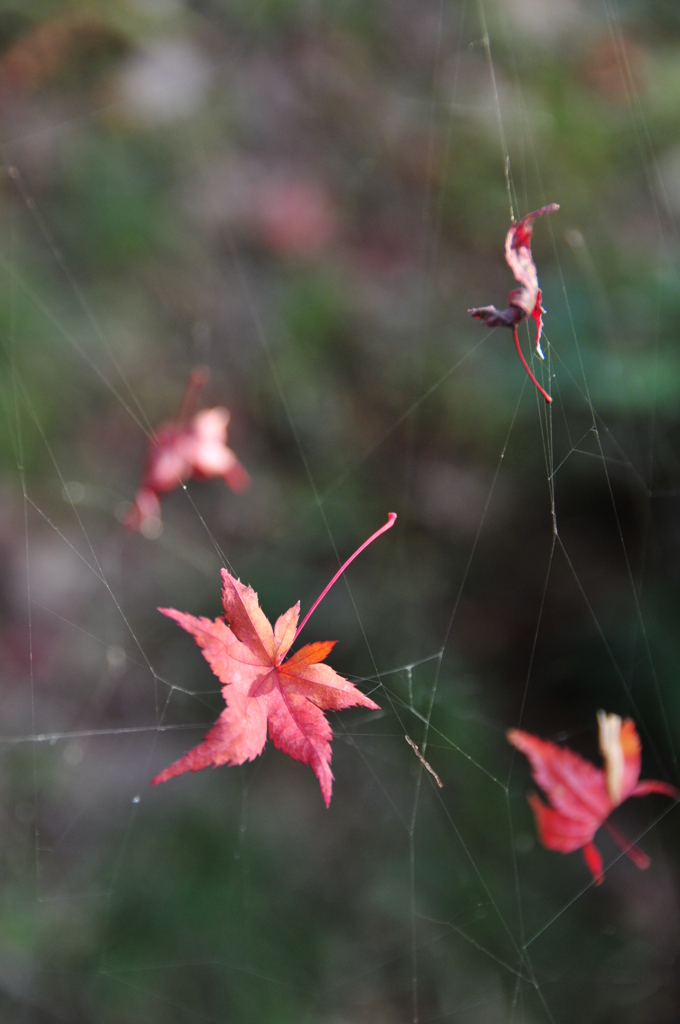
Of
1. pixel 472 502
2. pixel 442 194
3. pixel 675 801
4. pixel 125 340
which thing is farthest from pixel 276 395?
pixel 675 801

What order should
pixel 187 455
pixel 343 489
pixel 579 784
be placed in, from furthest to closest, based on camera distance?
pixel 343 489 < pixel 187 455 < pixel 579 784

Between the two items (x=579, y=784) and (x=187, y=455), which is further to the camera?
(x=187, y=455)

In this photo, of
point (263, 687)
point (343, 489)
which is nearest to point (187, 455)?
point (343, 489)

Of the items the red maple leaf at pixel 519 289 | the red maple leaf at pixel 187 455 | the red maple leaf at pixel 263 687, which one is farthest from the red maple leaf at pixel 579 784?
the red maple leaf at pixel 187 455

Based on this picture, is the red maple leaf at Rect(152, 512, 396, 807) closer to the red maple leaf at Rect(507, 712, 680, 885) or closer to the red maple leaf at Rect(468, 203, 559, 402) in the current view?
the red maple leaf at Rect(468, 203, 559, 402)

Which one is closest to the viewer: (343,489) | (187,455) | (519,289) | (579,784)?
(519,289)

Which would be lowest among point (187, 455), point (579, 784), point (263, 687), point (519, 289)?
point (579, 784)

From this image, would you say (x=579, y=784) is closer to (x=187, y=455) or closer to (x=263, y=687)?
(x=263, y=687)
